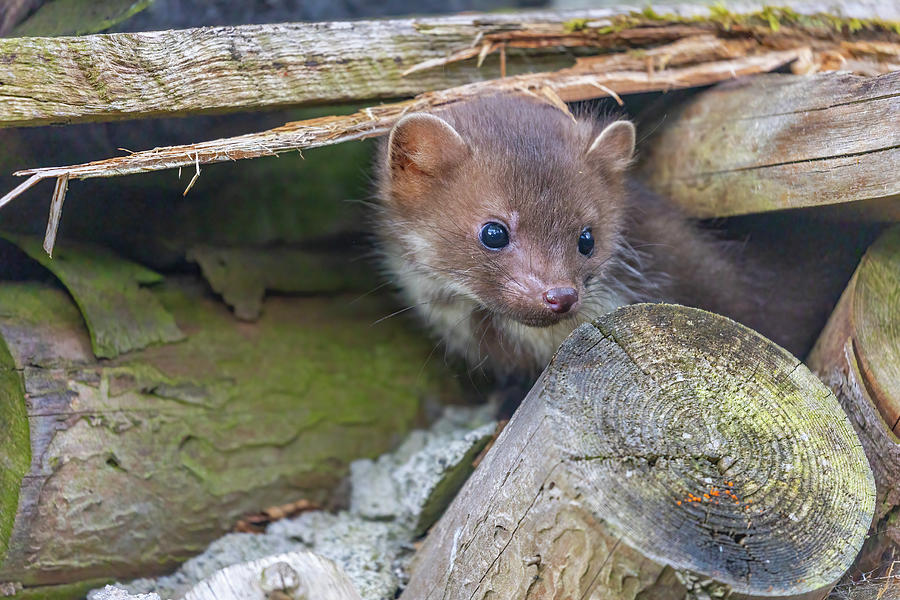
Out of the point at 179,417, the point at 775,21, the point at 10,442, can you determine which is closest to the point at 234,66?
the point at 179,417

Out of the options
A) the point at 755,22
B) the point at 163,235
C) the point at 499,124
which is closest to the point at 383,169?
the point at 499,124

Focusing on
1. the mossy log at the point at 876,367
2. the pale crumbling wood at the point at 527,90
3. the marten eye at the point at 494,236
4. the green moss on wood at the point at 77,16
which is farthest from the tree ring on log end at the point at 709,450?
the green moss on wood at the point at 77,16

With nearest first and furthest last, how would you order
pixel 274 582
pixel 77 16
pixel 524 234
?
pixel 274 582 < pixel 77 16 < pixel 524 234

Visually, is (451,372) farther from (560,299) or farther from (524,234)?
(560,299)

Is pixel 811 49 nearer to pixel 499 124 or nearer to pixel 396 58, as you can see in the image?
pixel 499 124

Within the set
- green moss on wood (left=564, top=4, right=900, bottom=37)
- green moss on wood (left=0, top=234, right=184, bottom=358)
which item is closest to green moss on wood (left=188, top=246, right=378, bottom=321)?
green moss on wood (left=0, top=234, right=184, bottom=358)

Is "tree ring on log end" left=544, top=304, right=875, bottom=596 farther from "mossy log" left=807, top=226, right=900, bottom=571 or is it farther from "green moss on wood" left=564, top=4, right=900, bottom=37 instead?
"green moss on wood" left=564, top=4, right=900, bottom=37
